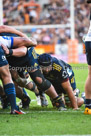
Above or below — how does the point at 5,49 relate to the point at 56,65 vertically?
above

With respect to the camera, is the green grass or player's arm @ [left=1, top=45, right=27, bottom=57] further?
player's arm @ [left=1, top=45, right=27, bottom=57]

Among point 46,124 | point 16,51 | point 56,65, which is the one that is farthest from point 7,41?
point 46,124

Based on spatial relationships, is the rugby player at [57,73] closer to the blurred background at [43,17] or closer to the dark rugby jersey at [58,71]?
the dark rugby jersey at [58,71]

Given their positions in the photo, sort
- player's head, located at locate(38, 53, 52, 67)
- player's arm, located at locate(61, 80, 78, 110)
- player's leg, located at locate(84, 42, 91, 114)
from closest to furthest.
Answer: player's leg, located at locate(84, 42, 91, 114), player's head, located at locate(38, 53, 52, 67), player's arm, located at locate(61, 80, 78, 110)

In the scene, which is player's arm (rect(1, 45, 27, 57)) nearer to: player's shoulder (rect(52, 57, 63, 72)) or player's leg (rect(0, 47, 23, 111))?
player's leg (rect(0, 47, 23, 111))

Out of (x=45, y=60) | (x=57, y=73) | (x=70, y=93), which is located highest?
(x=45, y=60)

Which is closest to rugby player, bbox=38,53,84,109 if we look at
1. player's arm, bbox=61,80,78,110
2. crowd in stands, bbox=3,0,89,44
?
player's arm, bbox=61,80,78,110

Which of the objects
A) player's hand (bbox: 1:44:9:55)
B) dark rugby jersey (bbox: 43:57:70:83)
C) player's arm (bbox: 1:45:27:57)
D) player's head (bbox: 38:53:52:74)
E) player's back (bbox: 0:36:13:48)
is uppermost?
player's back (bbox: 0:36:13:48)

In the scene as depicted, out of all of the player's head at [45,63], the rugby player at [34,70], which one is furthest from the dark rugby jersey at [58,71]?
the rugby player at [34,70]

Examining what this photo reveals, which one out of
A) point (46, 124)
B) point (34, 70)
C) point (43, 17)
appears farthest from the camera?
point (43, 17)

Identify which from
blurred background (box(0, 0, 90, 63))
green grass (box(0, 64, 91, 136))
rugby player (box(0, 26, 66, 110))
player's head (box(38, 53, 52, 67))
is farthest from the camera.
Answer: blurred background (box(0, 0, 90, 63))

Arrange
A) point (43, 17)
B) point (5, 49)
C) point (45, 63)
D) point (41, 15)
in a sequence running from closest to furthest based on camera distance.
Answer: point (5, 49) → point (45, 63) → point (43, 17) → point (41, 15)

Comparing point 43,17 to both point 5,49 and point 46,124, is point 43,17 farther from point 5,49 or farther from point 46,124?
point 46,124

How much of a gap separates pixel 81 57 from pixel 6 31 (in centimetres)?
1464
